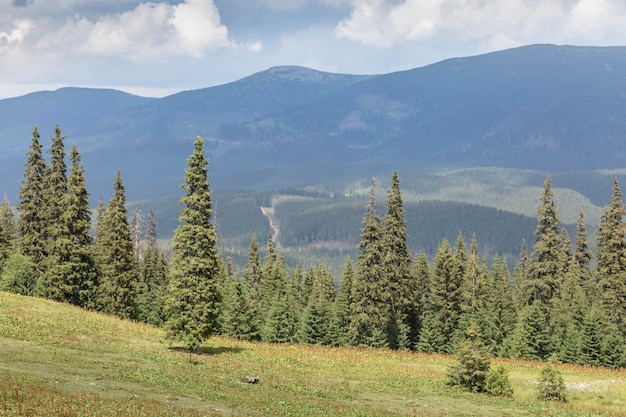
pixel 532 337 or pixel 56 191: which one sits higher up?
pixel 56 191

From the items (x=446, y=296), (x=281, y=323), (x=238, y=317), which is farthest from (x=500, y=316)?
(x=238, y=317)

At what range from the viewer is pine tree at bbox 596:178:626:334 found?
6431 centimetres

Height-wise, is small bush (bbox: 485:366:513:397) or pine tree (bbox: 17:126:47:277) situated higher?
pine tree (bbox: 17:126:47:277)

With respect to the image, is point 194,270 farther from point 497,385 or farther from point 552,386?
point 552,386

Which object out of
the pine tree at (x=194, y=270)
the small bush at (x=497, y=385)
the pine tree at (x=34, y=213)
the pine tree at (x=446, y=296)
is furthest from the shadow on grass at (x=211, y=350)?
the pine tree at (x=446, y=296)

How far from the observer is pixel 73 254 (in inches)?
2502

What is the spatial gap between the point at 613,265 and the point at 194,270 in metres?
46.4

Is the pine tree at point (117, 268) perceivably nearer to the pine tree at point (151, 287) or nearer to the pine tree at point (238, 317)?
the pine tree at point (151, 287)

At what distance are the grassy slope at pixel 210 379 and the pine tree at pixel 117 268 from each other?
36.4 ft

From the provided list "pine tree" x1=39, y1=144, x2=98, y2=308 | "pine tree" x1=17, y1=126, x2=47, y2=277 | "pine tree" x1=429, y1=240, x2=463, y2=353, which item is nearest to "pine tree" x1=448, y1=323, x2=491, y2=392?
"pine tree" x1=429, y1=240, x2=463, y2=353

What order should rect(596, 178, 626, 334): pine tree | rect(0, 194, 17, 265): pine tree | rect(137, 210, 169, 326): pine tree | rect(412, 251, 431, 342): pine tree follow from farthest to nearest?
rect(137, 210, 169, 326): pine tree → rect(412, 251, 431, 342): pine tree → rect(0, 194, 17, 265): pine tree → rect(596, 178, 626, 334): pine tree

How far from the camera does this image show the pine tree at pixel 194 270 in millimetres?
44906

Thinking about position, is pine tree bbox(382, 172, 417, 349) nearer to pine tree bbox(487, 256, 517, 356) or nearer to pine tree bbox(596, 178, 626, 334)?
pine tree bbox(487, 256, 517, 356)

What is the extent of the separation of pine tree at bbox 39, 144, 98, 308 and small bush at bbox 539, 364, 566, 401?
46258 millimetres
